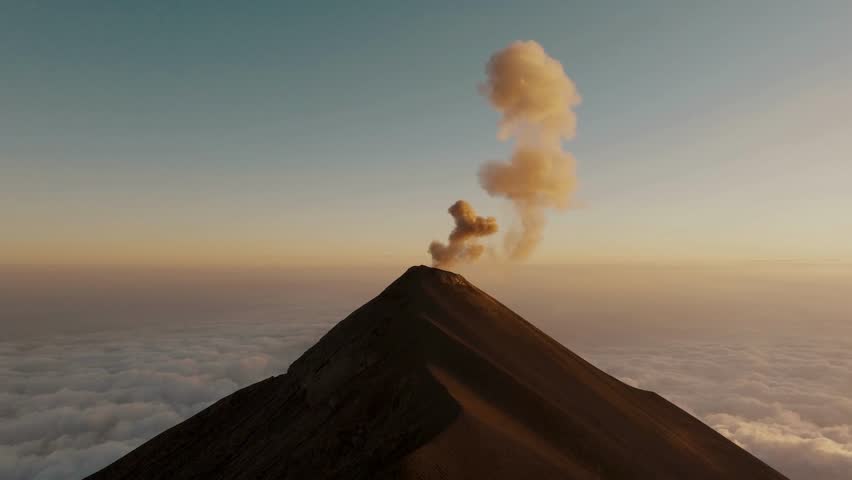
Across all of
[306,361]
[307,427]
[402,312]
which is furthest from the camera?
[306,361]

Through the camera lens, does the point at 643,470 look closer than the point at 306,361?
Yes

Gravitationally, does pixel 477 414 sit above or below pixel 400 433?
above

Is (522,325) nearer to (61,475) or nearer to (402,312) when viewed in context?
(402,312)

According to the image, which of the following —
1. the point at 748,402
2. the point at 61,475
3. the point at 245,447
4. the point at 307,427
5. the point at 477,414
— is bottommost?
the point at 61,475

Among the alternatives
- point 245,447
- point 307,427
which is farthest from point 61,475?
point 307,427

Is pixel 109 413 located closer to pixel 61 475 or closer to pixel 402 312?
pixel 61 475

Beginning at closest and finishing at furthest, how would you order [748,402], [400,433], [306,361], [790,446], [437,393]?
[400,433], [437,393], [306,361], [790,446], [748,402]
